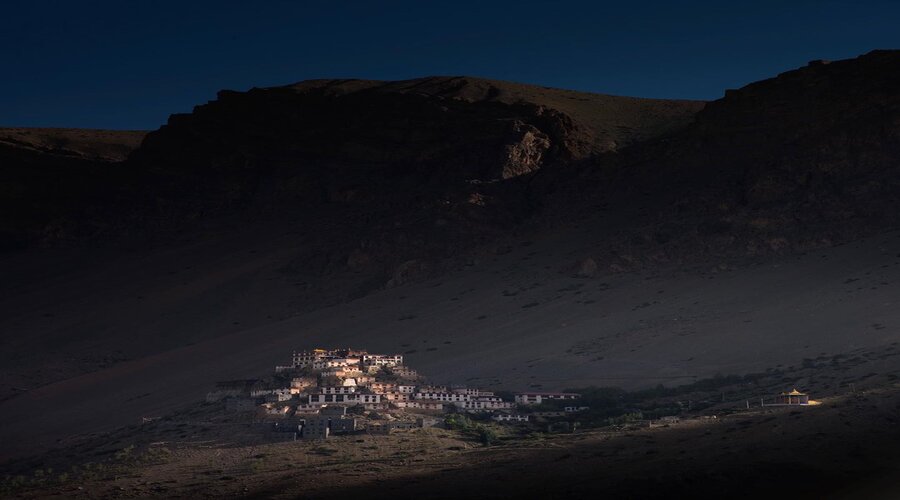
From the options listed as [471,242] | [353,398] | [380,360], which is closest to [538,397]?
[353,398]

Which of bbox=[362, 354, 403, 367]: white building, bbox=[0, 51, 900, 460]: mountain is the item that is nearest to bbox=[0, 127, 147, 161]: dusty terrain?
bbox=[0, 51, 900, 460]: mountain

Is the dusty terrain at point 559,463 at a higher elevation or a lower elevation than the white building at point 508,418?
lower

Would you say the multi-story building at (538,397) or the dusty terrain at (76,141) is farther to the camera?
the dusty terrain at (76,141)

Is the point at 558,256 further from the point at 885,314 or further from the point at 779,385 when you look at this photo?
the point at 779,385

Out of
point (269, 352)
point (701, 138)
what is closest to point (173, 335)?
point (269, 352)

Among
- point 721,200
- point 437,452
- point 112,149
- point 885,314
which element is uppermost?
point 112,149

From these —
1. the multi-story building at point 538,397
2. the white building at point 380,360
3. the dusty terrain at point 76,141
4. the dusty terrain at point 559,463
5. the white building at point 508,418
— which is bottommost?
the dusty terrain at point 559,463

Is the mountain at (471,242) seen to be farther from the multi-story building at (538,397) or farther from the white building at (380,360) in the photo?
the multi-story building at (538,397)

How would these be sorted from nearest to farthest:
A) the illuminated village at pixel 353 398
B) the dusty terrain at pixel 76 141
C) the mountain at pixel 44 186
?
the illuminated village at pixel 353 398 < the mountain at pixel 44 186 < the dusty terrain at pixel 76 141

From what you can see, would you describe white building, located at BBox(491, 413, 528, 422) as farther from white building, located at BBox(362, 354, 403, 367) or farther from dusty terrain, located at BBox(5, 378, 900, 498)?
white building, located at BBox(362, 354, 403, 367)

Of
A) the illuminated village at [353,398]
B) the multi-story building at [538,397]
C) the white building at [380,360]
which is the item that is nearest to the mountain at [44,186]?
the white building at [380,360]
